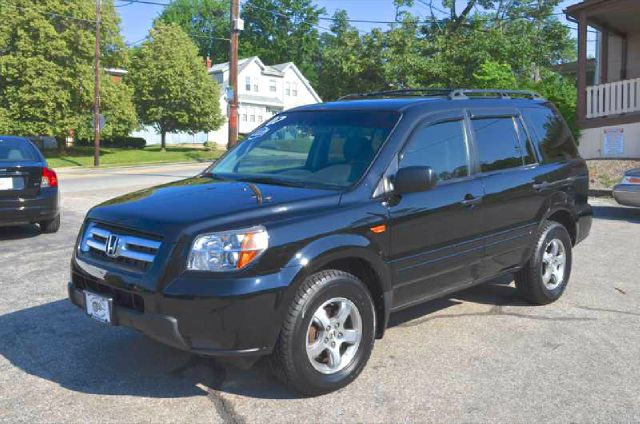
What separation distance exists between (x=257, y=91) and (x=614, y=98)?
4274cm

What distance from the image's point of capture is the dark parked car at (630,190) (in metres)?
10.2

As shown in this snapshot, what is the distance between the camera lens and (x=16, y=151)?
9008 mm

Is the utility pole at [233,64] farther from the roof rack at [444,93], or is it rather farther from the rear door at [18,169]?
the roof rack at [444,93]

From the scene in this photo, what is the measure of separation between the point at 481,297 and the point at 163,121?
39.0 m

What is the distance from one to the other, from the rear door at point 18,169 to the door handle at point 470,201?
6509 mm

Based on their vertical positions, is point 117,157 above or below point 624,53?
below

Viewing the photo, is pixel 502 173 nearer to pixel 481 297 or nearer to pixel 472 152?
pixel 472 152

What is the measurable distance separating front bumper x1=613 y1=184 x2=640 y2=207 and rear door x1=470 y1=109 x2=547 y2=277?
563cm

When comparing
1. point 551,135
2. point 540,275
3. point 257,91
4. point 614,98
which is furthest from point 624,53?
point 257,91

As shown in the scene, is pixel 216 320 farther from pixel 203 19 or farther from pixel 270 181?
pixel 203 19

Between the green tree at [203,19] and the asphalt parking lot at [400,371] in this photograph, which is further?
the green tree at [203,19]

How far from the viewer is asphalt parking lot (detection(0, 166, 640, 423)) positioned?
3531 millimetres

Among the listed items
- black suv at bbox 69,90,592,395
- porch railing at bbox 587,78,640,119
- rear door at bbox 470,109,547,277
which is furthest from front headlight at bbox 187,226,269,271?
porch railing at bbox 587,78,640,119

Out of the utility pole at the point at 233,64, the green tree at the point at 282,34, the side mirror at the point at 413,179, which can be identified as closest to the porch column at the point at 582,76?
the utility pole at the point at 233,64
